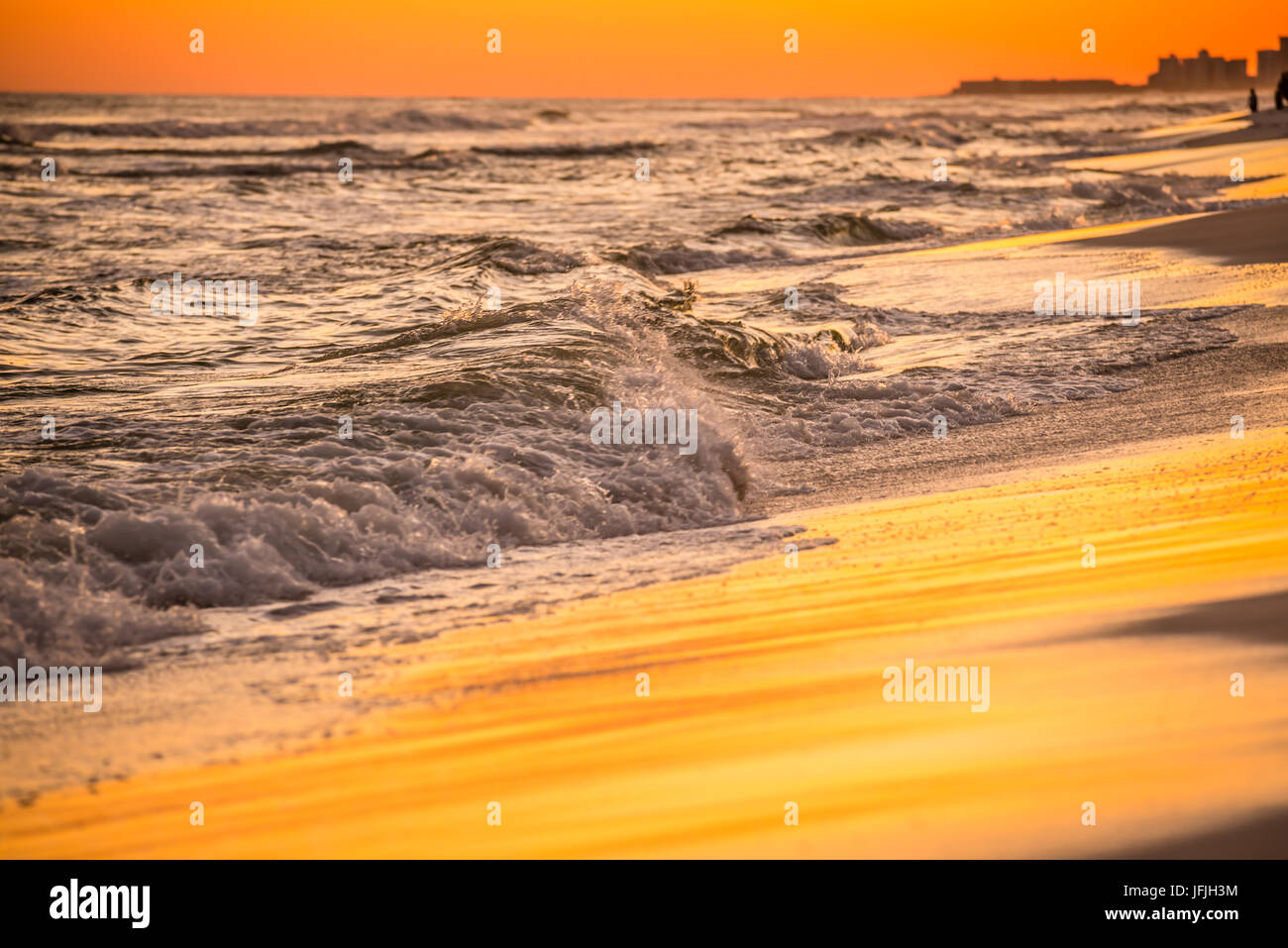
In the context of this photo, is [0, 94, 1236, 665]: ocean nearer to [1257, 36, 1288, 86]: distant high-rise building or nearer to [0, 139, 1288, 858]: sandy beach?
[0, 139, 1288, 858]: sandy beach

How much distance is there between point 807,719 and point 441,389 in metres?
5.13

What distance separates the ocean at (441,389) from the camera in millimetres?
5312

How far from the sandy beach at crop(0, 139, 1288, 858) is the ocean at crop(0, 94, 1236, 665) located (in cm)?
66

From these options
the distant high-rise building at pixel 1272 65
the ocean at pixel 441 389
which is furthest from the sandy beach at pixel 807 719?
the distant high-rise building at pixel 1272 65

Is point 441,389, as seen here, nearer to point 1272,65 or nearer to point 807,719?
point 807,719

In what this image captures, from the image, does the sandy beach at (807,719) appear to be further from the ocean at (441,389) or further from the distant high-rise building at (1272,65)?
the distant high-rise building at (1272,65)

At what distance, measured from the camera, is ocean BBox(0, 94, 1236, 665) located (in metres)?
5.31

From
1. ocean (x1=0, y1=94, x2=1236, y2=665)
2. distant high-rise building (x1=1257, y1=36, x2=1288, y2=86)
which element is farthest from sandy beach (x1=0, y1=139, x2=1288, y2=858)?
distant high-rise building (x1=1257, y1=36, x2=1288, y2=86)

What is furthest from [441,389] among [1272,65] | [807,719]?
[1272,65]

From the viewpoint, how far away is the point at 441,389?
26.7 ft

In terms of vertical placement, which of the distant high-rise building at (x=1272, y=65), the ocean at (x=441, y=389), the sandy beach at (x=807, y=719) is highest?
the distant high-rise building at (x=1272, y=65)

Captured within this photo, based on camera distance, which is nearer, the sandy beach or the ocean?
the sandy beach

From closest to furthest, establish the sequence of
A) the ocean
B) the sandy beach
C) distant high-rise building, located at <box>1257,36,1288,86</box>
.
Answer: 1. the sandy beach
2. the ocean
3. distant high-rise building, located at <box>1257,36,1288,86</box>

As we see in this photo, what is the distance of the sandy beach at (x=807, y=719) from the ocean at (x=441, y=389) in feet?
2.18
